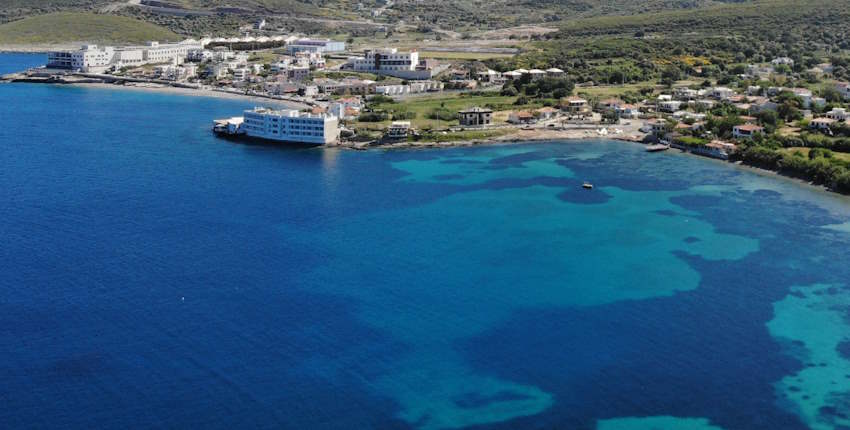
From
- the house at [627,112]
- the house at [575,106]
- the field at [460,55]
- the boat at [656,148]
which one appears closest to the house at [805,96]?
the house at [627,112]

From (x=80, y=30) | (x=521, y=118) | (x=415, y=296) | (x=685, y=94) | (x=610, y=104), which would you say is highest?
(x=80, y=30)

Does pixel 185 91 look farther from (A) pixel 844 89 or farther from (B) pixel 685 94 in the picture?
(A) pixel 844 89

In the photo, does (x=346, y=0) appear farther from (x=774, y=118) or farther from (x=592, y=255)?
(x=592, y=255)

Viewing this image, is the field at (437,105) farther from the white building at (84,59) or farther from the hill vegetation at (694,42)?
the white building at (84,59)

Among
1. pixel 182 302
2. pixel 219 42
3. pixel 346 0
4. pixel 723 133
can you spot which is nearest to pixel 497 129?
pixel 723 133

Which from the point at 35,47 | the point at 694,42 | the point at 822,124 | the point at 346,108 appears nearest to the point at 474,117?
the point at 346,108

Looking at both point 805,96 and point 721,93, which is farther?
point 721,93

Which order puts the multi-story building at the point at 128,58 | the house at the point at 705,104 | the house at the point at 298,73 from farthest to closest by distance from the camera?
the multi-story building at the point at 128,58
the house at the point at 298,73
the house at the point at 705,104
